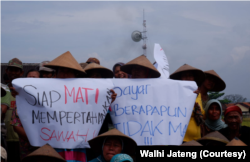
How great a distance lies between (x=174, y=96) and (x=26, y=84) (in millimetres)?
2034

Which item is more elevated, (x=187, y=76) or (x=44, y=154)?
(x=187, y=76)

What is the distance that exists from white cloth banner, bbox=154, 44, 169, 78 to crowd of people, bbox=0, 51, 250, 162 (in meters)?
0.22

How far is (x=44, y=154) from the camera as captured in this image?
3.69 m

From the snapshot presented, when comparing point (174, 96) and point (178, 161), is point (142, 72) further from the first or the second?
point (178, 161)

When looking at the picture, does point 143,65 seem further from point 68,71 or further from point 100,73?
point 68,71

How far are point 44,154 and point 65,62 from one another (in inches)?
46.8

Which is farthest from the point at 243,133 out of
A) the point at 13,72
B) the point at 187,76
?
the point at 13,72

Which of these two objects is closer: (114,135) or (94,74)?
(114,135)

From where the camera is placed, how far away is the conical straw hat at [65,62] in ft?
13.5

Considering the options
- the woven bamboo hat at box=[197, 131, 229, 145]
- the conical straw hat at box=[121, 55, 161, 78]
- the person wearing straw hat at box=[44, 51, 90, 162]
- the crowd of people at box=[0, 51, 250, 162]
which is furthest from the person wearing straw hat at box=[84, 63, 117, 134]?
the woven bamboo hat at box=[197, 131, 229, 145]

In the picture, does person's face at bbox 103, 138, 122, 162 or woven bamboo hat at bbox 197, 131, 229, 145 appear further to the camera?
woven bamboo hat at bbox 197, 131, 229, 145

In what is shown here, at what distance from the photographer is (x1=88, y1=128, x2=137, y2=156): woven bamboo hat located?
3.98m

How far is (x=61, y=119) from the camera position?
13.4ft
